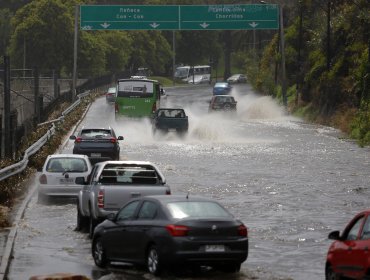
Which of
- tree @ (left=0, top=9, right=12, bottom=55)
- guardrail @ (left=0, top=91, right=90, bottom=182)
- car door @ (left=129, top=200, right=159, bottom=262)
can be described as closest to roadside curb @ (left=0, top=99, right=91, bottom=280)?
guardrail @ (left=0, top=91, right=90, bottom=182)

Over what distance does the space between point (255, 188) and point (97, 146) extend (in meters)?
8.84

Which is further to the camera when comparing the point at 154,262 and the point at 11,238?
the point at 11,238

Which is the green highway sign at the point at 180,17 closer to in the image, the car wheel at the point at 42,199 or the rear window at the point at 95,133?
the rear window at the point at 95,133

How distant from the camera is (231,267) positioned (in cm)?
1852

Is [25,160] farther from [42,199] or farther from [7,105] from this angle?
[42,199]

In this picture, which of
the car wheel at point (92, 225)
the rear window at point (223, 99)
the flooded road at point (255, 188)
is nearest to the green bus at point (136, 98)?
the flooded road at point (255, 188)

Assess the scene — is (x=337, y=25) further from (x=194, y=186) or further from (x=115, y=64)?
(x=115, y=64)

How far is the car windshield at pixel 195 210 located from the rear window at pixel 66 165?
13.8 m

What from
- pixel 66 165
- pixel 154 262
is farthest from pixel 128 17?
pixel 154 262

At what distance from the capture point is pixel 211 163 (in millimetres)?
45812

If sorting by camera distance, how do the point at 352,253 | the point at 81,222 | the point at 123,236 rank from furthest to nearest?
the point at 81,222 < the point at 123,236 < the point at 352,253

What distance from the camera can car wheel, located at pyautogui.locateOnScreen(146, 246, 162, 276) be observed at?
58.4 ft

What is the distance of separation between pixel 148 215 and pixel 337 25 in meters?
58.8

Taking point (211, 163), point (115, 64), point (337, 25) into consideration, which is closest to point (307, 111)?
point (337, 25)
